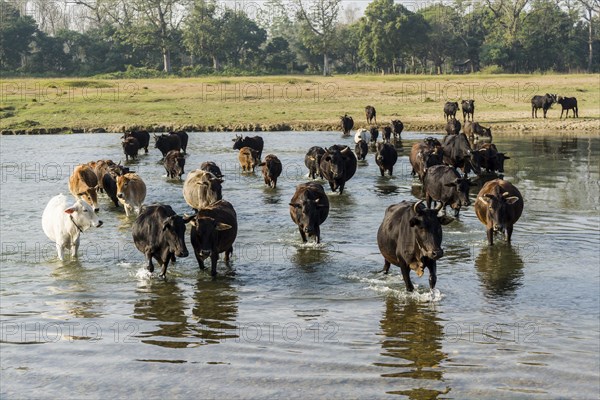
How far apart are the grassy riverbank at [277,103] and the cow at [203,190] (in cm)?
2240

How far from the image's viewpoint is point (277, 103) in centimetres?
4888

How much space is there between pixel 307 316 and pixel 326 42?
3207 inches

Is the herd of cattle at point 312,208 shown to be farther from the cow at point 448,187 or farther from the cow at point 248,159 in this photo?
the cow at point 248,159

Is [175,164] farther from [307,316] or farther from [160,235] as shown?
[307,316]

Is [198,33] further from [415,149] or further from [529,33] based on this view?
[415,149]

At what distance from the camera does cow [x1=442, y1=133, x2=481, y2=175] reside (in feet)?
78.5

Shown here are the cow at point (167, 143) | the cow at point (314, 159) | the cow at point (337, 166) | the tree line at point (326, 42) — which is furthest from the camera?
the tree line at point (326, 42)

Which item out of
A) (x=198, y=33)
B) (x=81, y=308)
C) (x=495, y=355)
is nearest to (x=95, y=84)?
(x=198, y=33)

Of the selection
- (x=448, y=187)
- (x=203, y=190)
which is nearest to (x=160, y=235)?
(x=203, y=190)

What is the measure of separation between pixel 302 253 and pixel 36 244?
5325 mm

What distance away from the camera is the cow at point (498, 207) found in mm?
14812

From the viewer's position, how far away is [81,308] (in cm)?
1179

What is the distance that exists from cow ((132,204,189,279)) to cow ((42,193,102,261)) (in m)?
1.55

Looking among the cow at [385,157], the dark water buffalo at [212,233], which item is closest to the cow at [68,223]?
the dark water buffalo at [212,233]
